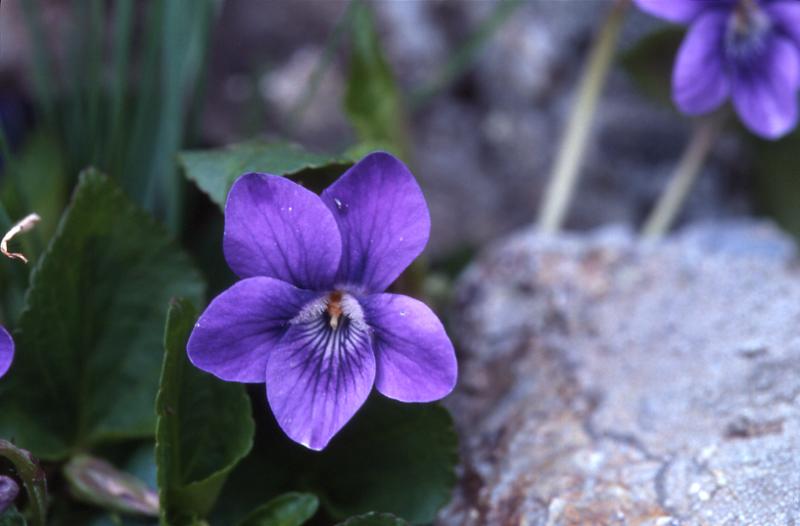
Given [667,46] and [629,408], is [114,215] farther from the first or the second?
[667,46]

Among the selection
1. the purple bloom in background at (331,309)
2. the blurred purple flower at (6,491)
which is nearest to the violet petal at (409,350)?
the purple bloom in background at (331,309)

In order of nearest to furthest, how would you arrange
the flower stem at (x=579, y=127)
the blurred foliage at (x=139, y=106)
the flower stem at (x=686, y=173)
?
the blurred foliage at (x=139, y=106), the flower stem at (x=579, y=127), the flower stem at (x=686, y=173)

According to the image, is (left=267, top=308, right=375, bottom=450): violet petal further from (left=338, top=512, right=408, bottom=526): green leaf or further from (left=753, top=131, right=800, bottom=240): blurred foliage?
(left=753, top=131, right=800, bottom=240): blurred foliage

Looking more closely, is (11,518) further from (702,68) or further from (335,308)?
(702,68)

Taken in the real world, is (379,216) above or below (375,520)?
above

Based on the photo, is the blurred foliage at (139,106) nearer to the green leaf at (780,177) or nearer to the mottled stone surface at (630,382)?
the mottled stone surface at (630,382)

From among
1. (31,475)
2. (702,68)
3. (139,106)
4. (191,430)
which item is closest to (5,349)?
(31,475)
